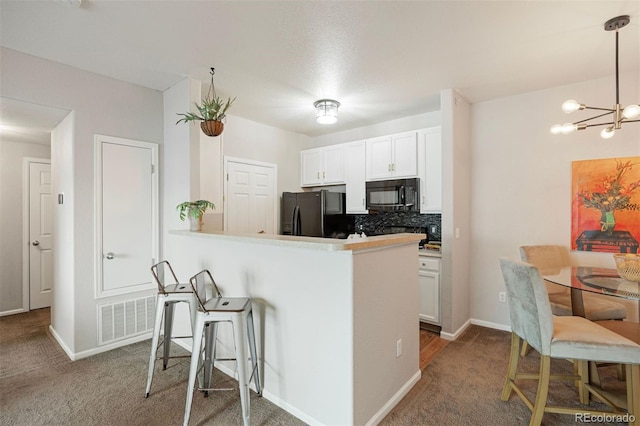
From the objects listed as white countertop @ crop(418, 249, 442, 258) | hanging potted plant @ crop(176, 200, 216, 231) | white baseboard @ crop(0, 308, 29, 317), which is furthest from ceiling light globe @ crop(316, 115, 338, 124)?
white baseboard @ crop(0, 308, 29, 317)

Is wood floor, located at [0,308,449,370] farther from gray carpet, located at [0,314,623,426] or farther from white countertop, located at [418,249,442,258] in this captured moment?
white countertop, located at [418,249,442,258]

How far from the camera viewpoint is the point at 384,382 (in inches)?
79.7

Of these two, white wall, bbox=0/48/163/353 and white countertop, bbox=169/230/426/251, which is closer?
white countertop, bbox=169/230/426/251

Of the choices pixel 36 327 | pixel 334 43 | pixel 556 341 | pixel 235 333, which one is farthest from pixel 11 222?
pixel 556 341

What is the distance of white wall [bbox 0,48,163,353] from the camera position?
2.64 meters

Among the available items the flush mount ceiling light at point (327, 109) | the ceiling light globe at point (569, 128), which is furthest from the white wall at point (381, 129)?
the ceiling light globe at point (569, 128)

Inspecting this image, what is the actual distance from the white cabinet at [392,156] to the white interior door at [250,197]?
1.51 m

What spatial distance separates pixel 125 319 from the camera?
3111mm

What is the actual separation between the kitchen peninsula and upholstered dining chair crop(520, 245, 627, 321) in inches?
54.2

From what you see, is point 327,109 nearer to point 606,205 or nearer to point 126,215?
point 126,215

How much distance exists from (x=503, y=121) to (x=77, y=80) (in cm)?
442

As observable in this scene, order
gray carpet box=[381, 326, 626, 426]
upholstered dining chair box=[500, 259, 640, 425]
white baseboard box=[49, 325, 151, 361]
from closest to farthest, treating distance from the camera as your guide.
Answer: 1. upholstered dining chair box=[500, 259, 640, 425]
2. gray carpet box=[381, 326, 626, 426]
3. white baseboard box=[49, 325, 151, 361]

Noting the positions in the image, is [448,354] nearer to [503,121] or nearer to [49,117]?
[503,121]

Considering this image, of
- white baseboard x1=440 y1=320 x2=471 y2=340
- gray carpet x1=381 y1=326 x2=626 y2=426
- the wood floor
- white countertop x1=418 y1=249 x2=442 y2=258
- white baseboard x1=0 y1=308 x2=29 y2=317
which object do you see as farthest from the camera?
white baseboard x1=0 y1=308 x2=29 y2=317
